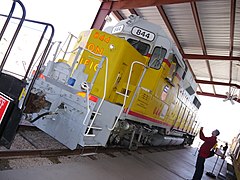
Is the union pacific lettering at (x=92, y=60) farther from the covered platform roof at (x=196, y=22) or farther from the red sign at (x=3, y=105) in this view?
the covered platform roof at (x=196, y=22)

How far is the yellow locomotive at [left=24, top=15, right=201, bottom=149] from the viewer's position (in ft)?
12.3

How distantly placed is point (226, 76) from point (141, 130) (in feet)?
53.1

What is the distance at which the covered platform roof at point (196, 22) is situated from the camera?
998 cm

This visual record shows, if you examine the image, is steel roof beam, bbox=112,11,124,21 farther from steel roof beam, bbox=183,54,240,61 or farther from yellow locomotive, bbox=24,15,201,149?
yellow locomotive, bbox=24,15,201,149

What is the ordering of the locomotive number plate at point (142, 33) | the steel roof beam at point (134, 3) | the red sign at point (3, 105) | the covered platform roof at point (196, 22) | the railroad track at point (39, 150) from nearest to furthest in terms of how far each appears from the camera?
the red sign at point (3, 105) < the railroad track at point (39, 150) < the locomotive number plate at point (142, 33) < the steel roof beam at point (134, 3) < the covered platform roof at point (196, 22)

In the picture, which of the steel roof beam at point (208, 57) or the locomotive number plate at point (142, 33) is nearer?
the locomotive number plate at point (142, 33)

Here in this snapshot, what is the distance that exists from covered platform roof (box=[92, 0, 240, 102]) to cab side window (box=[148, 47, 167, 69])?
14.3ft

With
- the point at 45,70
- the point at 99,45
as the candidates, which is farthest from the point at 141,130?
the point at 45,70

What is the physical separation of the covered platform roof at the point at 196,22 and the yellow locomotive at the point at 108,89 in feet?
14.2

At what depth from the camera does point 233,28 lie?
11406 millimetres

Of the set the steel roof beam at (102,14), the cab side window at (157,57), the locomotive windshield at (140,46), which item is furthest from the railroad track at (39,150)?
the steel roof beam at (102,14)

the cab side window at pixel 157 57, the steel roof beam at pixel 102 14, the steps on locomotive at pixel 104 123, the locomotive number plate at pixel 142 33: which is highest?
the steel roof beam at pixel 102 14

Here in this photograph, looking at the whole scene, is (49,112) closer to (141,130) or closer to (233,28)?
(141,130)

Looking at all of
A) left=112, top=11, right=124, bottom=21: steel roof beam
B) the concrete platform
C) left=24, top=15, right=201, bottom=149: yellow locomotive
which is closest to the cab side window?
left=24, top=15, right=201, bottom=149: yellow locomotive
